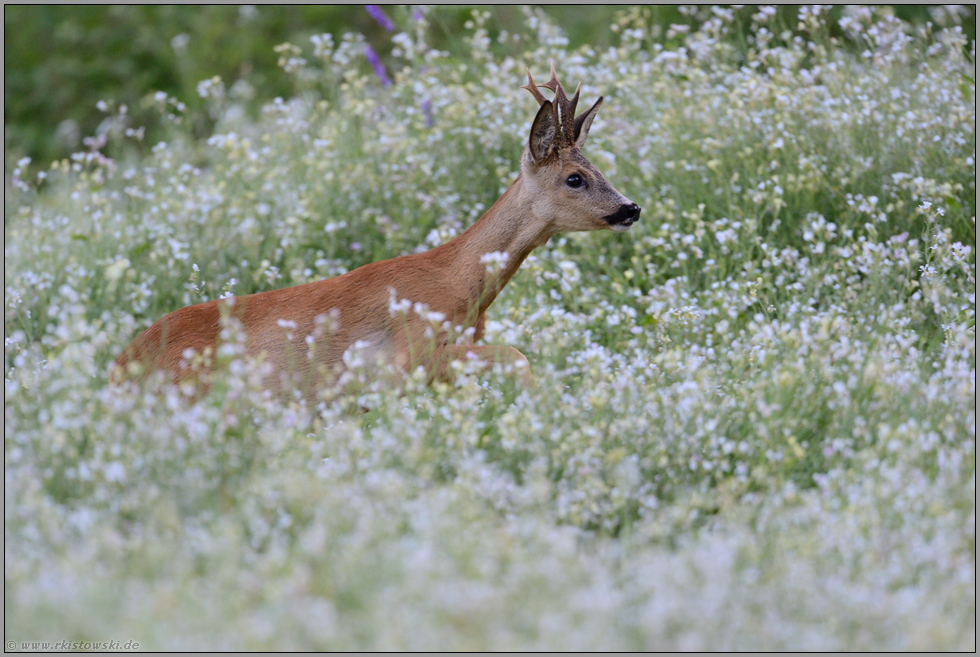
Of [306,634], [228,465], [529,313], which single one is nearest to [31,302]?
[529,313]

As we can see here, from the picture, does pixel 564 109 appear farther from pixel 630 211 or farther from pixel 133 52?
pixel 133 52

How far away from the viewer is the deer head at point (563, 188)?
5770 mm

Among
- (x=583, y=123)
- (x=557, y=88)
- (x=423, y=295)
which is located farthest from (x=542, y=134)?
(x=423, y=295)

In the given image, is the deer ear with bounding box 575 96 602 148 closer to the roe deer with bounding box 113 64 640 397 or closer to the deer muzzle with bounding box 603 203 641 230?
the roe deer with bounding box 113 64 640 397

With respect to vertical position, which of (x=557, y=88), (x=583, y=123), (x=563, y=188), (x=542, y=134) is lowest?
(x=563, y=188)

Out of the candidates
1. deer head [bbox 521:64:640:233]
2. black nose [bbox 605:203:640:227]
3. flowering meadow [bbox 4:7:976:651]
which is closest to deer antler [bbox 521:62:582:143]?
deer head [bbox 521:64:640:233]

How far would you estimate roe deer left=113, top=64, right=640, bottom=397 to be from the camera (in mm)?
5332

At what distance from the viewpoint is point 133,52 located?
16.5 m

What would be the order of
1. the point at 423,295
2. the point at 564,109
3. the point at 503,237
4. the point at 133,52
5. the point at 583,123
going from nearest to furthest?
the point at 423,295 < the point at 503,237 < the point at 564,109 < the point at 583,123 < the point at 133,52

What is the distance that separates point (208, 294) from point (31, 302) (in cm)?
110

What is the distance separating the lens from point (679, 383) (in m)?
4.83

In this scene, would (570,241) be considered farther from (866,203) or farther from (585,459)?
(585,459)

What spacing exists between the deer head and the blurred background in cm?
867

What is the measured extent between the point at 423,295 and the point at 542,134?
1070mm
